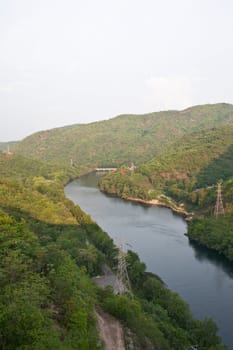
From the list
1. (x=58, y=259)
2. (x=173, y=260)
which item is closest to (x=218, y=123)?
(x=173, y=260)

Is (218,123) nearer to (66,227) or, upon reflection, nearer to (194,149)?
(194,149)

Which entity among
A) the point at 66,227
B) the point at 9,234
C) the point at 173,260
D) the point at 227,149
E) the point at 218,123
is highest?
the point at 218,123

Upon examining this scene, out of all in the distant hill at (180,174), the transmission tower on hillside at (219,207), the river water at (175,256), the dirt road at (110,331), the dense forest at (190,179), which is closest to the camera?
the dirt road at (110,331)

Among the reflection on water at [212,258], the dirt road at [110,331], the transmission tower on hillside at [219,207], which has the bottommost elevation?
the reflection on water at [212,258]

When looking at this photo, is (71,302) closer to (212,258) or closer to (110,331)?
(110,331)

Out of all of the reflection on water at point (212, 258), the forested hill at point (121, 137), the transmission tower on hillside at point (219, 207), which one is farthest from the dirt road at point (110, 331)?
the forested hill at point (121, 137)

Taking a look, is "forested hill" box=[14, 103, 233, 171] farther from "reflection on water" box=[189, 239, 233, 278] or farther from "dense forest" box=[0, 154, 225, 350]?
"dense forest" box=[0, 154, 225, 350]

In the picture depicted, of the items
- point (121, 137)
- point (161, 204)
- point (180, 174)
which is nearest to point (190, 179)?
point (180, 174)

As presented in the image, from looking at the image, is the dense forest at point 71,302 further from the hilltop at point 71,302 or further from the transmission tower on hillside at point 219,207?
the transmission tower on hillside at point 219,207
